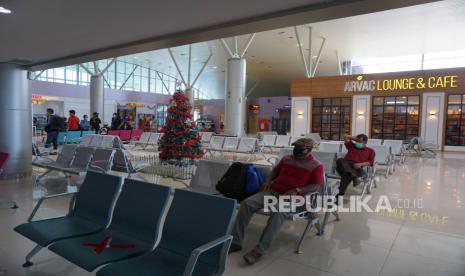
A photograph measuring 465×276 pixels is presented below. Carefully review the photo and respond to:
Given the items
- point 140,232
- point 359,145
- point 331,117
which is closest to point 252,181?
point 140,232

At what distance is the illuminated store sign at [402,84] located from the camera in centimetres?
1739

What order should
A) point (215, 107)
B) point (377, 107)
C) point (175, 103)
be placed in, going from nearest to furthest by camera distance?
point (175, 103) < point (377, 107) < point (215, 107)

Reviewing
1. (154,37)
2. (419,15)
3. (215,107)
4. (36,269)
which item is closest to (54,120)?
(154,37)

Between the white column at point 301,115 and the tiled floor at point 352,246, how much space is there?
15.6 meters

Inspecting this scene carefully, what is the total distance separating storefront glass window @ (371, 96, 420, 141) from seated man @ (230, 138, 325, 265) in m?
17.5

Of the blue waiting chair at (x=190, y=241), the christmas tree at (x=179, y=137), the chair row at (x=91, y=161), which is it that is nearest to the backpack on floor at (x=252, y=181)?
the blue waiting chair at (x=190, y=241)

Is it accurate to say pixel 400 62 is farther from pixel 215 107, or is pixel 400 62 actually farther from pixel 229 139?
pixel 215 107

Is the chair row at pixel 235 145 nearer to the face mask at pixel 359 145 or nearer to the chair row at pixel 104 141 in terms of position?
the chair row at pixel 104 141

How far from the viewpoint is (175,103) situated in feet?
27.1

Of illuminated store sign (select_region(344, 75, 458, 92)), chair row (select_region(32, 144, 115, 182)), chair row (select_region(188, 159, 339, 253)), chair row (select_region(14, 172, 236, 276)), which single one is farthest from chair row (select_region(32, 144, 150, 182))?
illuminated store sign (select_region(344, 75, 458, 92))

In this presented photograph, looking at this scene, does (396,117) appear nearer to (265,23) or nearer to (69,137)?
(69,137)

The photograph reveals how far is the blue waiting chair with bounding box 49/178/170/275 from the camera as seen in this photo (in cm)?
235

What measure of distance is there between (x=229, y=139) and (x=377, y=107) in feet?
40.0

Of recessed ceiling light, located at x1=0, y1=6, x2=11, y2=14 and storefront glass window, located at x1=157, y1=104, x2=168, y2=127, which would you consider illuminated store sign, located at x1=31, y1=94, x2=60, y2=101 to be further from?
recessed ceiling light, located at x1=0, y1=6, x2=11, y2=14
